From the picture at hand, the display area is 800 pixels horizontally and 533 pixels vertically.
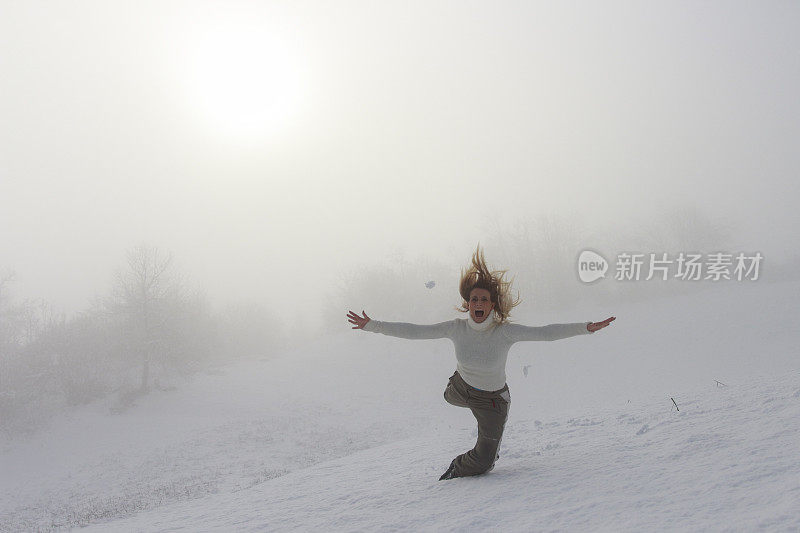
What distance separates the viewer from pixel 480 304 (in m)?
3.92

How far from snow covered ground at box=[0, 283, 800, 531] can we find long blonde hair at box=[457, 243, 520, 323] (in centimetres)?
140

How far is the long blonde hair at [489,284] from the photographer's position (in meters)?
3.97

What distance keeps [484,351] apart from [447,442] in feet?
12.9

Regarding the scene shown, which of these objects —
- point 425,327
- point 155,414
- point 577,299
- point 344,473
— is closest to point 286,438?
point 155,414

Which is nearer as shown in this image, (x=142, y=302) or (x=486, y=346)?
(x=486, y=346)

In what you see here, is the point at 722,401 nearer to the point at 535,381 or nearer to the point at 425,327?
the point at 425,327

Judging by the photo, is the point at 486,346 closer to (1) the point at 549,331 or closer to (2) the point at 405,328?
(1) the point at 549,331

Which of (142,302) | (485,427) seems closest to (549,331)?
(485,427)

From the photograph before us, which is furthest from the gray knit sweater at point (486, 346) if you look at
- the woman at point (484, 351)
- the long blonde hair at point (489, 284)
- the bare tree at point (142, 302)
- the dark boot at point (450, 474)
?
the bare tree at point (142, 302)

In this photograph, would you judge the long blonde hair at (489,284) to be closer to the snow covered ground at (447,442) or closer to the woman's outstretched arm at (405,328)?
the woman's outstretched arm at (405,328)

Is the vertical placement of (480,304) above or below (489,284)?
below

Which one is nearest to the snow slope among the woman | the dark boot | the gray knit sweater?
the dark boot

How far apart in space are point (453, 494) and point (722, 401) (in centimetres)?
371

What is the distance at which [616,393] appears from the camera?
21.7 meters
